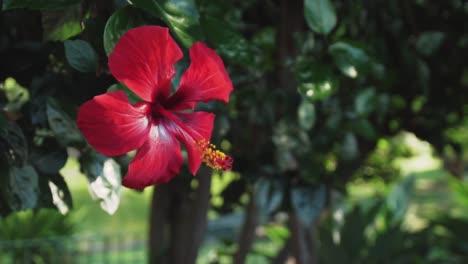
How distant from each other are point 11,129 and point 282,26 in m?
0.97

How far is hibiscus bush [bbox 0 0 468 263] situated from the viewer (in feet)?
2.27

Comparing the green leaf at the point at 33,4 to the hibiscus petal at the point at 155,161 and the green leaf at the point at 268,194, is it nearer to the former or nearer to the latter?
the hibiscus petal at the point at 155,161

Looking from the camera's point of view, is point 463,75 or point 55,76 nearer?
point 55,76

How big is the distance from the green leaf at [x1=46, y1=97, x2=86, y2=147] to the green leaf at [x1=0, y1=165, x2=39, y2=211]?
58 mm

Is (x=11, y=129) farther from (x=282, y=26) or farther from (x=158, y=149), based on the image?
(x=282, y=26)

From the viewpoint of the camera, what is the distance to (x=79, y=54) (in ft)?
2.61

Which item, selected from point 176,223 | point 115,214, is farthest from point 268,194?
point 115,214

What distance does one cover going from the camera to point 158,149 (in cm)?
70

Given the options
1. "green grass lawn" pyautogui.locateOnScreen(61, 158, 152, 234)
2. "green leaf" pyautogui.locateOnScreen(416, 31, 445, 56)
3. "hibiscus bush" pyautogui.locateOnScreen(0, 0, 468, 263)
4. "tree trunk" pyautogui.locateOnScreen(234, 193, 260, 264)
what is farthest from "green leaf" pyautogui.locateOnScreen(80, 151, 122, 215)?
"green grass lawn" pyautogui.locateOnScreen(61, 158, 152, 234)

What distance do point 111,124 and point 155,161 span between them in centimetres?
8

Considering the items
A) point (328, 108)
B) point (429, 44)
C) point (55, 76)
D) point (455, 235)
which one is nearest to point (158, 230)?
point (328, 108)

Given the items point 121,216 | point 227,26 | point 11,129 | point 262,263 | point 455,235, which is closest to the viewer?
point 11,129

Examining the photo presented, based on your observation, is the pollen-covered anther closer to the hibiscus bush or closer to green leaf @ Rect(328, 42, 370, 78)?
the hibiscus bush

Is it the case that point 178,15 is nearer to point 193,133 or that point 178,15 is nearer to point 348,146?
point 193,133
